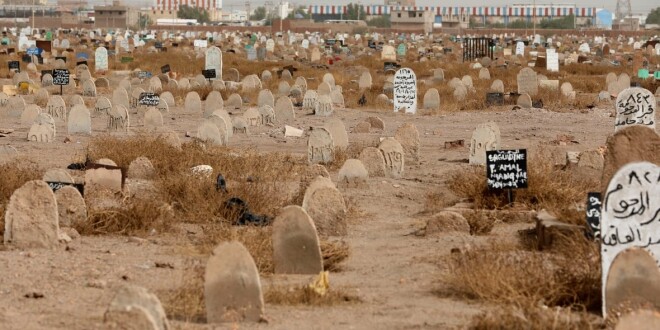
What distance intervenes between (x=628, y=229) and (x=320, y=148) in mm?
7832

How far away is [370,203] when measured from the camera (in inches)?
506

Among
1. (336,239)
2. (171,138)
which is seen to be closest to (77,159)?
(171,138)

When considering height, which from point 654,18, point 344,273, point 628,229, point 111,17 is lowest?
point 654,18

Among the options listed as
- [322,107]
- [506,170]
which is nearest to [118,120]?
[322,107]

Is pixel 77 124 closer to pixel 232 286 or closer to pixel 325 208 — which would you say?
pixel 325 208

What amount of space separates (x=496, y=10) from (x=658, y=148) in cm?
17625

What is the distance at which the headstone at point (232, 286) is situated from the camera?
7.55 m

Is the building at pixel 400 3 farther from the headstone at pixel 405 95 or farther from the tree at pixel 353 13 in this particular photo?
the headstone at pixel 405 95

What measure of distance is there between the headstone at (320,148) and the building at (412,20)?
9720 cm

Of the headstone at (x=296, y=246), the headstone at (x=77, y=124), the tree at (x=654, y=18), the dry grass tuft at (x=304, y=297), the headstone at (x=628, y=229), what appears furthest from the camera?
Result: the tree at (x=654, y=18)

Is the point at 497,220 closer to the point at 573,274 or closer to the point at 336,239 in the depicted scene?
the point at 336,239

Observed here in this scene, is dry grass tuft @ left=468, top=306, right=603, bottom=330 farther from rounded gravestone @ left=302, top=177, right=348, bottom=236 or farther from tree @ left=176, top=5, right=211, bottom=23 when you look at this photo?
tree @ left=176, top=5, right=211, bottom=23

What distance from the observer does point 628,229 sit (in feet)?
25.1

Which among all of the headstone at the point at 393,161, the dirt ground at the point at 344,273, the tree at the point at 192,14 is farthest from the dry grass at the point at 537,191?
the tree at the point at 192,14
